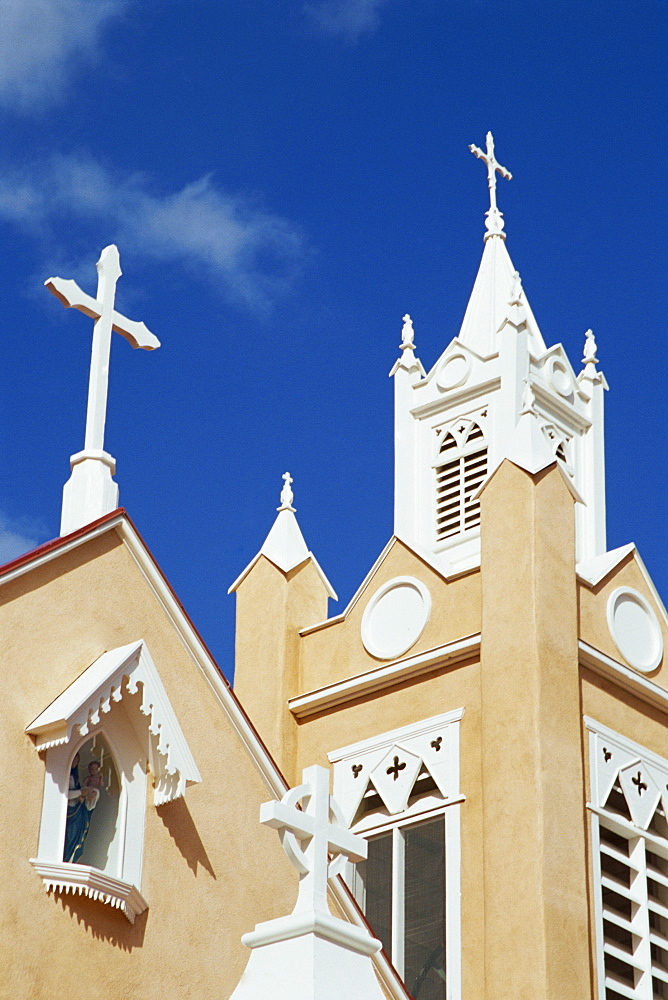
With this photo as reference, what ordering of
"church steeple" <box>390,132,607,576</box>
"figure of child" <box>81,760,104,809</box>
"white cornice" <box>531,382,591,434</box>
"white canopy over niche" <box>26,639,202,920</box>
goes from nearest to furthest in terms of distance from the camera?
"white canopy over niche" <box>26,639,202,920</box>, "figure of child" <box>81,760,104,809</box>, "church steeple" <box>390,132,607,576</box>, "white cornice" <box>531,382,591,434</box>

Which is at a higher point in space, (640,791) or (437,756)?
(437,756)

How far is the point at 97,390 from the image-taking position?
523 inches

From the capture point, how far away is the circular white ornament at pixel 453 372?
2136 centimetres

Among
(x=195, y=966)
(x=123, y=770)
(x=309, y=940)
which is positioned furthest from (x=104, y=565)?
(x=309, y=940)

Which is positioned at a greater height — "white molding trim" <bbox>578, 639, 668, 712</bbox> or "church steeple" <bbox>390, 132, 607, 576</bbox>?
"church steeple" <bbox>390, 132, 607, 576</bbox>

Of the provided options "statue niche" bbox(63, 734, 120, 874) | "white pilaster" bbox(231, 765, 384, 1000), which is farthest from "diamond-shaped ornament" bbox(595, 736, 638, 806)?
"white pilaster" bbox(231, 765, 384, 1000)

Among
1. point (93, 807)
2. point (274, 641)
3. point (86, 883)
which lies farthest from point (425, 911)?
point (86, 883)

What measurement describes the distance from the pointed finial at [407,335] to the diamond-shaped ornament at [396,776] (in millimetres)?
6069

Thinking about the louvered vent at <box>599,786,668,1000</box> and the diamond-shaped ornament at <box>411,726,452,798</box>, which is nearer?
the louvered vent at <box>599,786,668,1000</box>

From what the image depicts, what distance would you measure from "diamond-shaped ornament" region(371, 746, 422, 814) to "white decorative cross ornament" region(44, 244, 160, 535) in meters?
5.97

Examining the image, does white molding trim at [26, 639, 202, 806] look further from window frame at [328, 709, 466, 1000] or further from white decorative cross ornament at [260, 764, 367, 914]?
window frame at [328, 709, 466, 1000]

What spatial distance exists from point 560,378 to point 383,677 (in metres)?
4.85

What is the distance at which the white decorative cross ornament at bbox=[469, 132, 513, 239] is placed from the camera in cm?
2359

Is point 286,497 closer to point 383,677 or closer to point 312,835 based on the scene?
point 383,677
